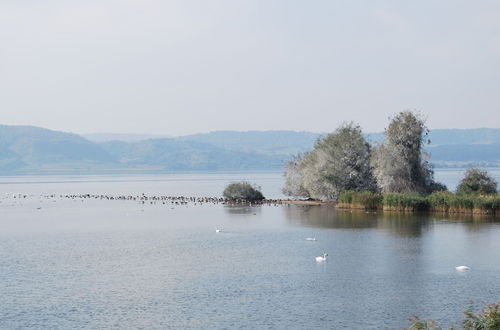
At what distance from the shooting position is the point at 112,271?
44219 millimetres

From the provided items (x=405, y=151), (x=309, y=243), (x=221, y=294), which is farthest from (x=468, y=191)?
(x=221, y=294)

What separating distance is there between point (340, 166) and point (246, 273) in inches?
2113

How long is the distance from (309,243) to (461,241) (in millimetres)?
11362

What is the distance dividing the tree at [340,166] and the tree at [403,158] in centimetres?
725

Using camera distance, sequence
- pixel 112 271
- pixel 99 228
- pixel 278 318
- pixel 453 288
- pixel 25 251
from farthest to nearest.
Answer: pixel 99 228 < pixel 25 251 < pixel 112 271 < pixel 453 288 < pixel 278 318

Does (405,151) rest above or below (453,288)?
above

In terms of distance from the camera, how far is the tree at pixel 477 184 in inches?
3194

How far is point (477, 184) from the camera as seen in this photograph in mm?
81375

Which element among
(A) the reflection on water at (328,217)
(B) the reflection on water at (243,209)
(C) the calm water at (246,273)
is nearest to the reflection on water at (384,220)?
(A) the reflection on water at (328,217)

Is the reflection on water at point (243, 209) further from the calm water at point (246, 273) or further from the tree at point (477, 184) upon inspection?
the tree at point (477, 184)

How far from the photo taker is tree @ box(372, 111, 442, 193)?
85.7 meters

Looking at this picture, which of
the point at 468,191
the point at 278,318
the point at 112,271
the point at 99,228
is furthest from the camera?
the point at 468,191

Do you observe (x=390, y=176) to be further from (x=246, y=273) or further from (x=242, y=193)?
(x=246, y=273)

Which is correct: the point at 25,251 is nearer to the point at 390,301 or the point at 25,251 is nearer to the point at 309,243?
the point at 309,243
